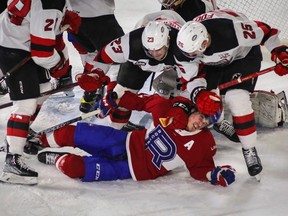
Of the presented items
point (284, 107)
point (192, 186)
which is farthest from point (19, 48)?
point (284, 107)

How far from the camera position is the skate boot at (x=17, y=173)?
2.10m

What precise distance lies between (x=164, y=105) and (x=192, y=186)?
14.6 inches

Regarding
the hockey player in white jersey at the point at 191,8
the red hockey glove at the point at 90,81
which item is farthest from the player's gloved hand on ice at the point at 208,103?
the hockey player in white jersey at the point at 191,8

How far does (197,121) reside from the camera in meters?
2.07

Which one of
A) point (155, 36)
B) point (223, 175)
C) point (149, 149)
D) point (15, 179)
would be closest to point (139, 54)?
point (155, 36)

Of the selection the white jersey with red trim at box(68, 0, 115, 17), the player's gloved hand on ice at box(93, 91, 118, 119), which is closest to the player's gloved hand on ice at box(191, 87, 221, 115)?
the player's gloved hand on ice at box(93, 91, 118, 119)

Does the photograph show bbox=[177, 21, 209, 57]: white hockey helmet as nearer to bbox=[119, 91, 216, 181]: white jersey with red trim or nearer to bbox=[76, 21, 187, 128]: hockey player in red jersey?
bbox=[76, 21, 187, 128]: hockey player in red jersey

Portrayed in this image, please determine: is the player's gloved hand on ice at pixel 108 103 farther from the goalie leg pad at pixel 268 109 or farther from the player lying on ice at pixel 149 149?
the goalie leg pad at pixel 268 109

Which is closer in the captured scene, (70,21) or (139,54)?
(139,54)

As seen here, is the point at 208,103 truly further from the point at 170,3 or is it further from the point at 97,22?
the point at 97,22

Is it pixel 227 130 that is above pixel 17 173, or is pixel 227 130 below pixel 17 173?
below

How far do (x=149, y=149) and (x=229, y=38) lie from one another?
0.58m

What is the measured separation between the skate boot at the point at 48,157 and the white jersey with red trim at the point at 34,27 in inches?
15.0

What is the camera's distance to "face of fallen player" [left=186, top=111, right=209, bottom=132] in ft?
6.79
